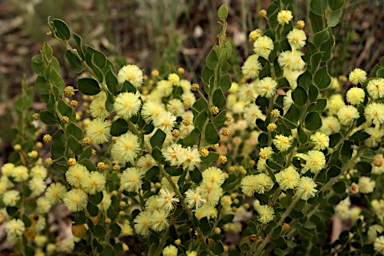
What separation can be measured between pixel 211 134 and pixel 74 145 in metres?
0.24

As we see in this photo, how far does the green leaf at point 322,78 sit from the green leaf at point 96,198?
42 centimetres

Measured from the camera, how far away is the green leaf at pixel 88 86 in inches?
Answer: 35.0

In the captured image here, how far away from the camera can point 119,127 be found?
91 centimetres

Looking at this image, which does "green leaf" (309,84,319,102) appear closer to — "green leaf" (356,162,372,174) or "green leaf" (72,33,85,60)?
"green leaf" (356,162,372,174)

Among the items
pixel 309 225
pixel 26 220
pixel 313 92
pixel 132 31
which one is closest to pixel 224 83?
pixel 313 92

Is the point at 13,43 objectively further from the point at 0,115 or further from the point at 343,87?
the point at 343,87

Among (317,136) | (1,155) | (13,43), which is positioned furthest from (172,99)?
(13,43)

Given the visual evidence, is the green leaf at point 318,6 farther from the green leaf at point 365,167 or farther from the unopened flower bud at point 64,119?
the unopened flower bud at point 64,119

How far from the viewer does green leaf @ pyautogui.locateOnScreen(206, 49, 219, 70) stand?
0.92 m

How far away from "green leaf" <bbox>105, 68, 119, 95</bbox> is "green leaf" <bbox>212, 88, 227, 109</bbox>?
17 cm

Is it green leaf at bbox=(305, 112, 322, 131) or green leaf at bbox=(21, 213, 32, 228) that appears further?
green leaf at bbox=(21, 213, 32, 228)

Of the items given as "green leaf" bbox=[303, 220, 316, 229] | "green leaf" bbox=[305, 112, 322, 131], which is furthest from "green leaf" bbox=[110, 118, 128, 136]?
"green leaf" bbox=[303, 220, 316, 229]

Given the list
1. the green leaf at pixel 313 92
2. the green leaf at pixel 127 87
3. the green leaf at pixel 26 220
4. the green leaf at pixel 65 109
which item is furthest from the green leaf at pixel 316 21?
the green leaf at pixel 26 220

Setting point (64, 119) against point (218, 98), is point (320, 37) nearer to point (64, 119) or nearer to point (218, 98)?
point (218, 98)
